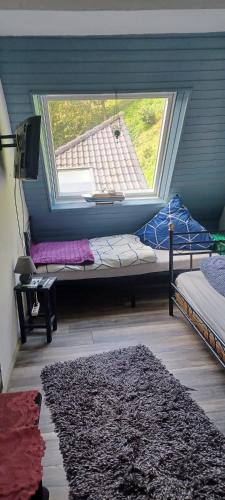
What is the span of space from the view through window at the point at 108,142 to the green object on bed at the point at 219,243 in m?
0.91

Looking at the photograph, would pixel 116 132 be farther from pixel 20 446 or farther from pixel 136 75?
pixel 20 446

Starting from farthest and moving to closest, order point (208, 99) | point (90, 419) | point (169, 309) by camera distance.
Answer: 1. point (169, 309)
2. point (208, 99)
3. point (90, 419)

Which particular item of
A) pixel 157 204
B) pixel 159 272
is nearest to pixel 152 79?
pixel 157 204

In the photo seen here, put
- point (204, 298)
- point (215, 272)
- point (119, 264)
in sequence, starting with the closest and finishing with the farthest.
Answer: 1. point (204, 298)
2. point (215, 272)
3. point (119, 264)

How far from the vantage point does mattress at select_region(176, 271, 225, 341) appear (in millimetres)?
2410

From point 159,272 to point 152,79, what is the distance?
1.76m

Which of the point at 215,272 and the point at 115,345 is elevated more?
the point at 215,272

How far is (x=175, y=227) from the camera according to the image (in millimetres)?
3996

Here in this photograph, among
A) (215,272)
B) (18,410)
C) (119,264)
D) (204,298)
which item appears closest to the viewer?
(18,410)

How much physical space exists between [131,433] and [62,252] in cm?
204

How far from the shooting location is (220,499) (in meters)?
1.63

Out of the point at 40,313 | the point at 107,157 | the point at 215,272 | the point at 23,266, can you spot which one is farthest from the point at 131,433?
the point at 107,157

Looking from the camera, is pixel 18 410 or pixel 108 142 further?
pixel 108 142

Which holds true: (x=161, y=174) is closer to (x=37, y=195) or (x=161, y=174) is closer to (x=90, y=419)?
(x=37, y=195)
